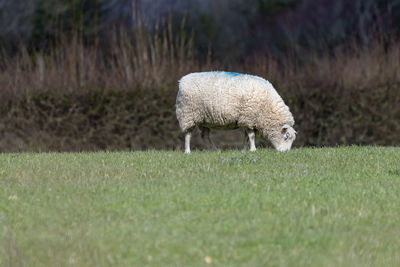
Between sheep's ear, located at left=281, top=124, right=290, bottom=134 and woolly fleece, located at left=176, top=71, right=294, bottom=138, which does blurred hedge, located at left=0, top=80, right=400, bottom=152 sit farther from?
woolly fleece, located at left=176, top=71, right=294, bottom=138

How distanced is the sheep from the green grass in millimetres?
1381

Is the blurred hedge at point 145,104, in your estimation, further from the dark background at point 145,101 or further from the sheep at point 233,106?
the sheep at point 233,106

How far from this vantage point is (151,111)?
1367 cm

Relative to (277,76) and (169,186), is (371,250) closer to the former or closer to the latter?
(169,186)

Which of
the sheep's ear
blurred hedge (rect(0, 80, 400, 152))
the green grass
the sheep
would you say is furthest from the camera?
blurred hedge (rect(0, 80, 400, 152))

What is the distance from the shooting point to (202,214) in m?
6.33

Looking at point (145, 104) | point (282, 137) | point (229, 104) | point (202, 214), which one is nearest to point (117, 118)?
point (145, 104)

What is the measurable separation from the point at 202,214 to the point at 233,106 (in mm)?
4174

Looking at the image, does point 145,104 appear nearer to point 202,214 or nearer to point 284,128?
point 284,128

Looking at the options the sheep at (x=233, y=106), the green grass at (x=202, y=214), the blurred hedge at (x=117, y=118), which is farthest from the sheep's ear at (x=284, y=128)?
the blurred hedge at (x=117, y=118)

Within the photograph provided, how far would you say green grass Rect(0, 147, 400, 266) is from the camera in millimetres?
5426

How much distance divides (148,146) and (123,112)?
90cm

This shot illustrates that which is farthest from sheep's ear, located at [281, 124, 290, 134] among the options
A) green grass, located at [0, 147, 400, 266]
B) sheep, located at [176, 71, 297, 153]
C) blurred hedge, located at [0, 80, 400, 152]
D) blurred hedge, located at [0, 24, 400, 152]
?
blurred hedge, located at [0, 80, 400, 152]

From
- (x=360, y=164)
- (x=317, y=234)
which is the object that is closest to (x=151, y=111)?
(x=360, y=164)
